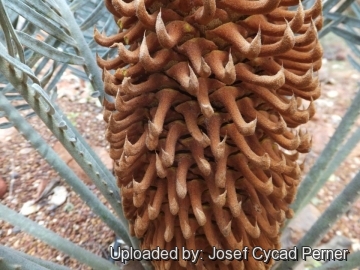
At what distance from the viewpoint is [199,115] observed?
1.87 ft

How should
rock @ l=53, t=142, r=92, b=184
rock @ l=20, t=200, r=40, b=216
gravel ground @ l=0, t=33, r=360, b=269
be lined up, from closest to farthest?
1. gravel ground @ l=0, t=33, r=360, b=269
2. rock @ l=20, t=200, r=40, b=216
3. rock @ l=53, t=142, r=92, b=184

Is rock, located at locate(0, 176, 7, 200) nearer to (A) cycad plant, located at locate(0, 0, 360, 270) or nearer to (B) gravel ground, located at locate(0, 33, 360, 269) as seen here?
(B) gravel ground, located at locate(0, 33, 360, 269)

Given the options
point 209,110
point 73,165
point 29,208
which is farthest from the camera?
point 73,165

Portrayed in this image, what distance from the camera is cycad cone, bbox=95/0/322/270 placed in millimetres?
525

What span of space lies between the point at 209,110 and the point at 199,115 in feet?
0.17

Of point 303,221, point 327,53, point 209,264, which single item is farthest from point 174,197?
point 327,53

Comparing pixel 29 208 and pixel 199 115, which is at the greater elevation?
pixel 199 115

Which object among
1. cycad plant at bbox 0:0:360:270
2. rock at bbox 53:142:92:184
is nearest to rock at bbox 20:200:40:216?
rock at bbox 53:142:92:184

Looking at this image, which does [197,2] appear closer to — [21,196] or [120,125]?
[120,125]

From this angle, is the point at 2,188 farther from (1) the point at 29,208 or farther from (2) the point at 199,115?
(2) the point at 199,115

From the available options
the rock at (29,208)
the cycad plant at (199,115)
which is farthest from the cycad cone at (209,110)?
the rock at (29,208)

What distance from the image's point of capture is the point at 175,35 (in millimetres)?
521

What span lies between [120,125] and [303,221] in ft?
2.53

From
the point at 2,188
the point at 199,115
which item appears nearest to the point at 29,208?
the point at 2,188
